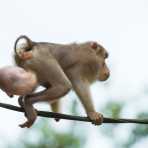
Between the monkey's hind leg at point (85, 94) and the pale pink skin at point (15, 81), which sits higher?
the pale pink skin at point (15, 81)

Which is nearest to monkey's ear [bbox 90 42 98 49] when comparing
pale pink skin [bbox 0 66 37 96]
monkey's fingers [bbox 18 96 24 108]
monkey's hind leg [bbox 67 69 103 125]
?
monkey's hind leg [bbox 67 69 103 125]

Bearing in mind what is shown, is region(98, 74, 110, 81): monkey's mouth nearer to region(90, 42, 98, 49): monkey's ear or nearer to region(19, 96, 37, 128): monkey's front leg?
region(90, 42, 98, 49): monkey's ear

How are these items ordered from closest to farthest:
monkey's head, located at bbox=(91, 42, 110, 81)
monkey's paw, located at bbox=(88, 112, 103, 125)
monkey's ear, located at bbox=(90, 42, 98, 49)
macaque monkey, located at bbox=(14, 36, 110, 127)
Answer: macaque monkey, located at bbox=(14, 36, 110, 127), monkey's paw, located at bbox=(88, 112, 103, 125), monkey's head, located at bbox=(91, 42, 110, 81), monkey's ear, located at bbox=(90, 42, 98, 49)

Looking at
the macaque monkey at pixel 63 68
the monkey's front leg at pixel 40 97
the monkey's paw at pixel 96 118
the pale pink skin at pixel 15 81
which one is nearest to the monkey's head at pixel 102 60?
the macaque monkey at pixel 63 68

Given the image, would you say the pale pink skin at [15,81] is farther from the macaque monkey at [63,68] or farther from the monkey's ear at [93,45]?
the monkey's ear at [93,45]

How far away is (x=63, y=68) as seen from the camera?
10070 millimetres

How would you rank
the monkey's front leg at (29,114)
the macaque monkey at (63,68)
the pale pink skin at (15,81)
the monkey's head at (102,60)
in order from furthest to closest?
the monkey's head at (102,60), the macaque monkey at (63,68), the monkey's front leg at (29,114), the pale pink skin at (15,81)

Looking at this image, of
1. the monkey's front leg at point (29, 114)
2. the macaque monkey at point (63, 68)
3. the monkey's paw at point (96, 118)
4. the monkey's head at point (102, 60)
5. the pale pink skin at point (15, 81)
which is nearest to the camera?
the pale pink skin at point (15, 81)

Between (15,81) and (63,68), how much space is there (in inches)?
62.6

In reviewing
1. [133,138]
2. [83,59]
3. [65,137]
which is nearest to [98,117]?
[83,59]

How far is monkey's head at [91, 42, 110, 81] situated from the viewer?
1055 cm

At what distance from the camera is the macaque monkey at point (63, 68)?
9320 mm

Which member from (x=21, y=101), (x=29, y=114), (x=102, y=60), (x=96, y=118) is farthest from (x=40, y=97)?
(x=102, y=60)

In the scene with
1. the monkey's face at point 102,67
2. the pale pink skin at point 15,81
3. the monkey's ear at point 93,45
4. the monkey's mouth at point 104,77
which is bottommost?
the monkey's mouth at point 104,77
